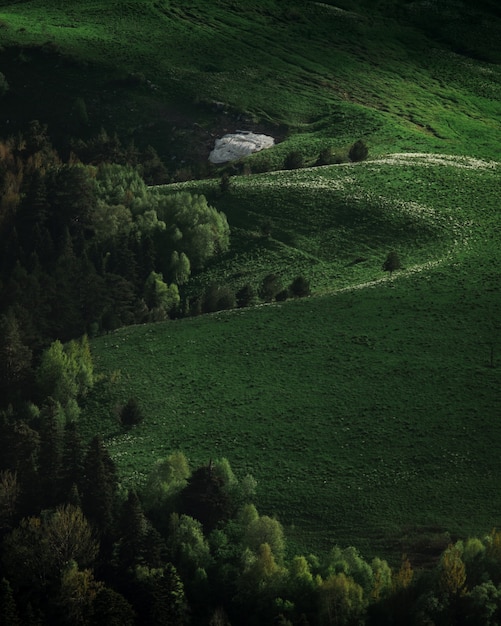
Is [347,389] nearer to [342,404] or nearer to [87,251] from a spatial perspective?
[342,404]

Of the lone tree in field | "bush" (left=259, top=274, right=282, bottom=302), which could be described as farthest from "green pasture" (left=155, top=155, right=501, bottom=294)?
"bush" (left=259, top=274, right=282, bottom=302)

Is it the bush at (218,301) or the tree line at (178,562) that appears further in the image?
the bush at (218,301)

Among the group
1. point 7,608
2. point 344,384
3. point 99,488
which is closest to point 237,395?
point 344,384

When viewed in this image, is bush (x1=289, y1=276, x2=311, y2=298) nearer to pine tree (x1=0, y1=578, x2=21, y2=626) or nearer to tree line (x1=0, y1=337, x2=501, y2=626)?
tree line (x1=0, y1=337, x2=501, y2=626)

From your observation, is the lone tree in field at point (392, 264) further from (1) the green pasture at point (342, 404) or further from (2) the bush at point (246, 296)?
(2) the bush at point (246, 296)

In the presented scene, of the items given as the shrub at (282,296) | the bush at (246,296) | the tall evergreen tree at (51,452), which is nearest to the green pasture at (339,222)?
the shrub at (282,296)

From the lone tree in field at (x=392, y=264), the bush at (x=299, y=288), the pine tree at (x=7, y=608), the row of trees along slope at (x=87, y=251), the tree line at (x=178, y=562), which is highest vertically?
the lone tree in field at (x=392, y=264)
